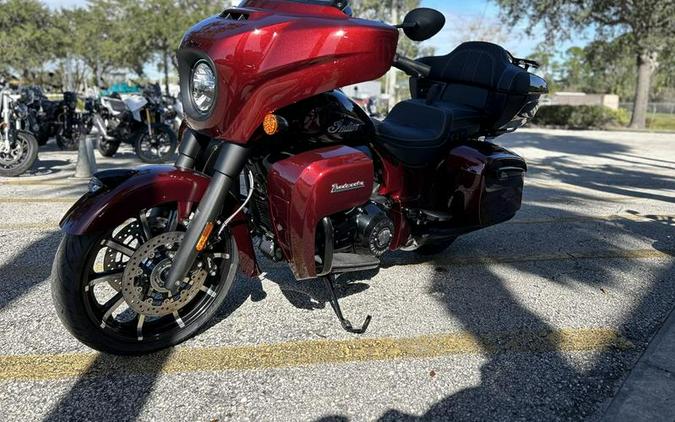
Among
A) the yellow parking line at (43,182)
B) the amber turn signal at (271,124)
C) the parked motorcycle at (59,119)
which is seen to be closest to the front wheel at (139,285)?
the amber turn signal at (271,124)

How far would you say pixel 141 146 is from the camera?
9.34 m

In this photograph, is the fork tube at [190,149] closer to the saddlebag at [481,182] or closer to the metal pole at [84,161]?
the saddlebag at [481,182]

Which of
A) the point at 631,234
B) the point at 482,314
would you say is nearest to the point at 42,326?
the point at 482,314

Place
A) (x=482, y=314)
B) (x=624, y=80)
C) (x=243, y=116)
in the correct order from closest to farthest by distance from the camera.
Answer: (x=243, y=116) < (x=482, y=314) < (x=624, y=80)

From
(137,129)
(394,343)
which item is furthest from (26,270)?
(137,129)

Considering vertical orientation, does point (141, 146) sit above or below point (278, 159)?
below

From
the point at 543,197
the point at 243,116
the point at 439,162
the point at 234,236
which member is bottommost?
the point at 543,197

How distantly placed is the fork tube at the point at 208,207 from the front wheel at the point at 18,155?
6.33 metres

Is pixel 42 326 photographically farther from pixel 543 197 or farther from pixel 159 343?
pixel 543 197

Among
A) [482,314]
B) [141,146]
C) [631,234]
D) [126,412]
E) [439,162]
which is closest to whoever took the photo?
[126,412]

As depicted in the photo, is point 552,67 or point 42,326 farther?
point 552,67

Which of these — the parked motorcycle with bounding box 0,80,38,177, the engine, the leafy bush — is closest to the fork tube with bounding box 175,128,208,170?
the engine

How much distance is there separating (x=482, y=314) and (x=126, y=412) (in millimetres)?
2085

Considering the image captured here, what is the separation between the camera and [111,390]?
2.33 meters
